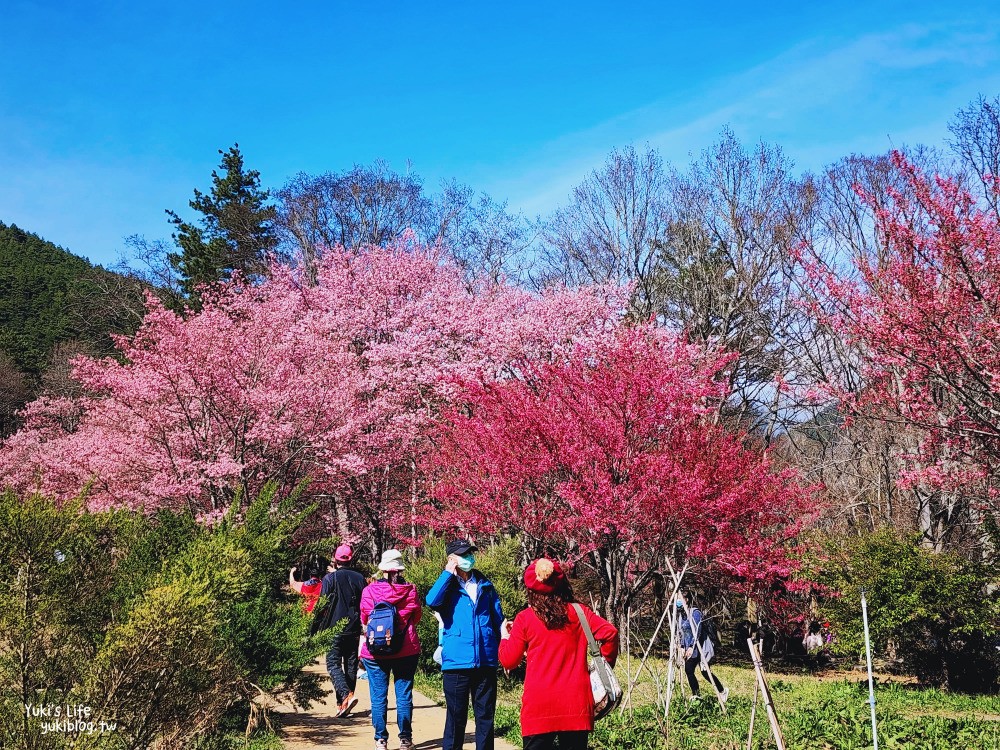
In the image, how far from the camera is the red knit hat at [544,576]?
4316 mm

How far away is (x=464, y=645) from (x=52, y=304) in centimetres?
4454

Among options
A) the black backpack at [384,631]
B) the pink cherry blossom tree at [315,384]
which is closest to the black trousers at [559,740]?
the black backpack at [384,631]

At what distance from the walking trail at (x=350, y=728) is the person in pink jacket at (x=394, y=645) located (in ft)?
1.77

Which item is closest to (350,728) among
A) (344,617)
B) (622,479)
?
(344,617)

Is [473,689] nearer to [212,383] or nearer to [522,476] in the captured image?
[522,476]

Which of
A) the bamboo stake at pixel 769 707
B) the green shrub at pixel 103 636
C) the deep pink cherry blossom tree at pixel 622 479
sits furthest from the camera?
the deep pink cherry blossom tree at pixel 622 479

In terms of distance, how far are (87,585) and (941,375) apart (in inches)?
357

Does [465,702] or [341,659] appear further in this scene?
[341,659]

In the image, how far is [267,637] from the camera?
6613 millimetres

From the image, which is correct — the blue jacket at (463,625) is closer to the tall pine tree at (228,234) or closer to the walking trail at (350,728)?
the walking trail at (350,728)

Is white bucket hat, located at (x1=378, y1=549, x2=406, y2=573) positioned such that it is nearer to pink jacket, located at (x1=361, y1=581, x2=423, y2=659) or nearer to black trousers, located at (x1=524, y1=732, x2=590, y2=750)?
pink jacket, located at (x1=361, y1=581, x2=423, y2=659)

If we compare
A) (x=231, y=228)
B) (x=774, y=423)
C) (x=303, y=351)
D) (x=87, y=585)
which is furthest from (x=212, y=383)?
(x=231, y=228)

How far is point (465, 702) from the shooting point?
18.3 ft

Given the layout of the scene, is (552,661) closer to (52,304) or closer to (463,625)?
(463,625)
